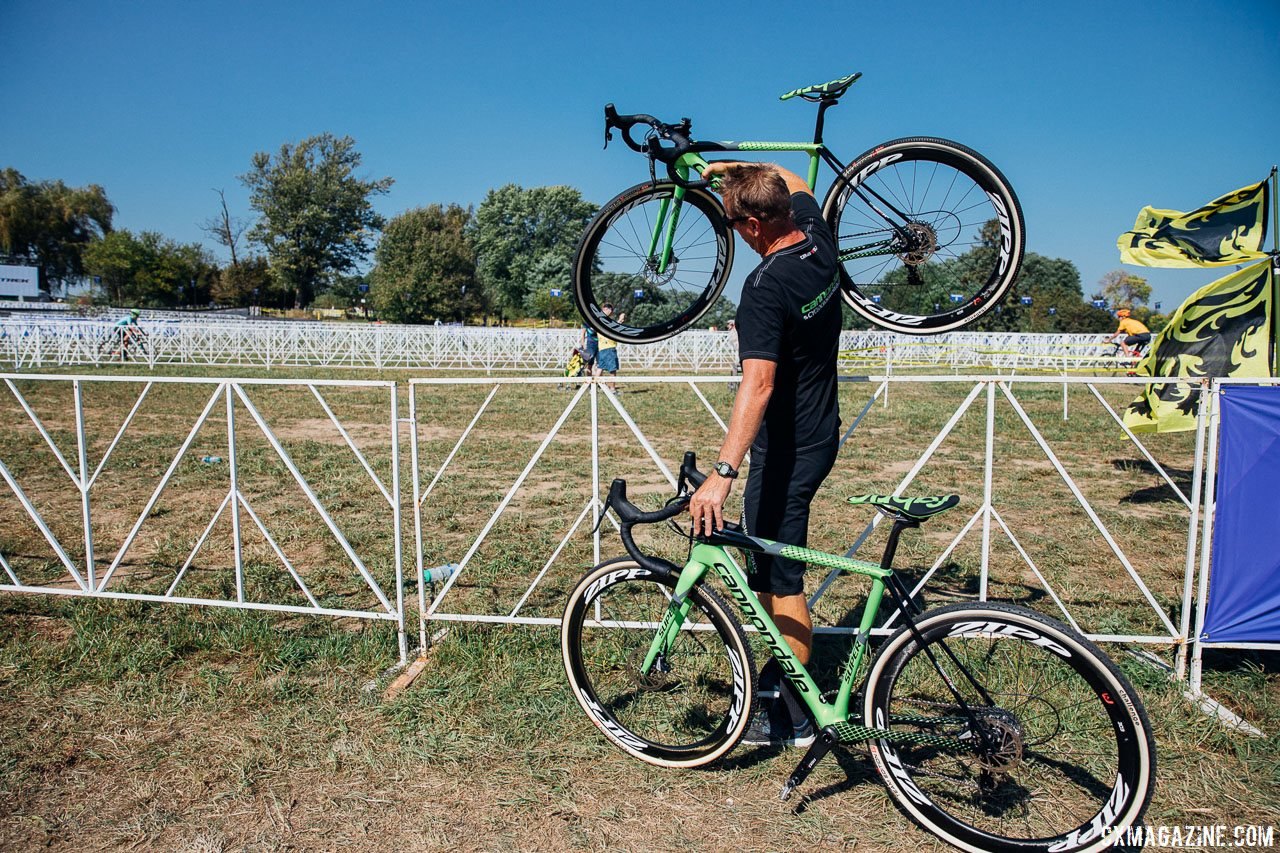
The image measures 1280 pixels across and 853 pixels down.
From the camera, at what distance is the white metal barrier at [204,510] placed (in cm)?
472

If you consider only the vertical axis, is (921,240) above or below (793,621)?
above

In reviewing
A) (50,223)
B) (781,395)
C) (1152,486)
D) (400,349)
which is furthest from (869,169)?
(50,223)

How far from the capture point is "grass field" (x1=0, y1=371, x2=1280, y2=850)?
3.01 meters

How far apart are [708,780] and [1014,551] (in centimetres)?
453

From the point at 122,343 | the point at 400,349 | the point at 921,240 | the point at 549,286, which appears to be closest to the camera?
the point at 921,240

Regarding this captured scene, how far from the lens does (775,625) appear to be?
125 inches

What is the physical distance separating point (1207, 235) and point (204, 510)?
955 centimetres

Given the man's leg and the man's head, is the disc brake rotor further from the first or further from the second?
the man's leg

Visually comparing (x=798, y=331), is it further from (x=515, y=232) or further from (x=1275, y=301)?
(x=515, y=232)

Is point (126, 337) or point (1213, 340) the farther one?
point (126, 337)

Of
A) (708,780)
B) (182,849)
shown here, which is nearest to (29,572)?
(182,849)

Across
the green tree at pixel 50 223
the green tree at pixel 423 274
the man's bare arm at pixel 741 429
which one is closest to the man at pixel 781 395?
the man's bare arm at pixel 741 429

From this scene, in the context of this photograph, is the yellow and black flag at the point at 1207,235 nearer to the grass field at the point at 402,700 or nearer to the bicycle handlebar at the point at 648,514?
the grass field at the point at 402,700

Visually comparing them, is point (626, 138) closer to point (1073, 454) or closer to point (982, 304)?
point (982, 304)
